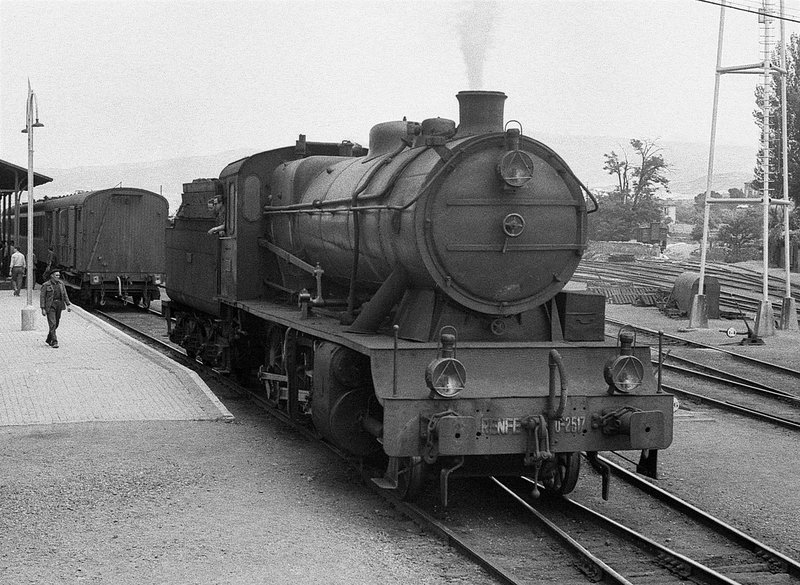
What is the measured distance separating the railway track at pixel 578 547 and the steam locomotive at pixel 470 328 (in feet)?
1.06

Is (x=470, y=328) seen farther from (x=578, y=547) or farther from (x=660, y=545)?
(x=660, y=545)

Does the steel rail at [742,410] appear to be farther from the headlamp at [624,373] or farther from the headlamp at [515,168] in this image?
the headlamp at [515,168]


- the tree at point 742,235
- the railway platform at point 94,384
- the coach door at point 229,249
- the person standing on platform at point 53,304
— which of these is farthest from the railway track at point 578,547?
the tree at point 742,235

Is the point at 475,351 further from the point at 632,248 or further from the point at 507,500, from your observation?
the point at 632,248

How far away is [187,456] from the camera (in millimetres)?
9312

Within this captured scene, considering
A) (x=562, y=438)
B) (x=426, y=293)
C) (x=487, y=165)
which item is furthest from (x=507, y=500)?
(x=487, y=165)

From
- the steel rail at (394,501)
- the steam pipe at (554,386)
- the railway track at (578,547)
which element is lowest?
the railway track at (578,547)

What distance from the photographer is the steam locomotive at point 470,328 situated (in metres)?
7.12

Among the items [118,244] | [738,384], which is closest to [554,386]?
[738,384]

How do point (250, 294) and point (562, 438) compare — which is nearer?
point (562, 438)

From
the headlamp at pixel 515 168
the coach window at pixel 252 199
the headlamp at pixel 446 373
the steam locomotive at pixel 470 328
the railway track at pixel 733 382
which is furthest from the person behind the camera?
the railway track at pixel 733 382

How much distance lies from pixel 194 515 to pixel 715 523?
13.0 ft

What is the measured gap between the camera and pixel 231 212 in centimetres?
1195

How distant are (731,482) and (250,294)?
19.3ft
